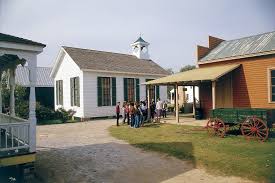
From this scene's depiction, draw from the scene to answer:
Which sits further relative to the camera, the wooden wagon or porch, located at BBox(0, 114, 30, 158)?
the wooden wagon

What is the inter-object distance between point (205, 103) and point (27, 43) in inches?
616

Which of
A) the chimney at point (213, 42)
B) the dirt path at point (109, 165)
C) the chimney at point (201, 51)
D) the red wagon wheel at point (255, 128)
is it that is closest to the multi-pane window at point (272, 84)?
the red wagon wheel at point (255, 128)

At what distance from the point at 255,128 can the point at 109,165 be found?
6.91 m

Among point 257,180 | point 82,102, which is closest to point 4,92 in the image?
point 82,102

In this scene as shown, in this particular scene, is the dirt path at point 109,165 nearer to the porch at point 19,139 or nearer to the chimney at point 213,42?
the porch at point 19,139

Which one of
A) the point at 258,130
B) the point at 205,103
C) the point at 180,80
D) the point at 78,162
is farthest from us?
the point at 205,103

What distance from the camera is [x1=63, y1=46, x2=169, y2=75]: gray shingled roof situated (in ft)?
82.9

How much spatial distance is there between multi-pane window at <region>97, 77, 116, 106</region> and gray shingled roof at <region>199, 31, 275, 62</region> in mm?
8087

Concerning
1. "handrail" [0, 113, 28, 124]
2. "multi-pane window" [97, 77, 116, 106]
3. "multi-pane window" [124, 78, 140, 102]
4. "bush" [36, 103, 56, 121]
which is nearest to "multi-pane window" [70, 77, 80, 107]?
"multi-pane window" [97, 77, 116, 106]

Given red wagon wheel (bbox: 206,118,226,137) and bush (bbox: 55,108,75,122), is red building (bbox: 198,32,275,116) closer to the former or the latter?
red wagon wheel (bbox: 206,118,226,137)

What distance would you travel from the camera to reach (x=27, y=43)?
8.77 metres

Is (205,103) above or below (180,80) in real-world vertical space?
below

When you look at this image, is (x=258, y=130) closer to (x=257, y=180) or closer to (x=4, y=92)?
(x=257, y=180)

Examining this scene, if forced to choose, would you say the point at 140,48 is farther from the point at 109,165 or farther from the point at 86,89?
the point at 109,165
